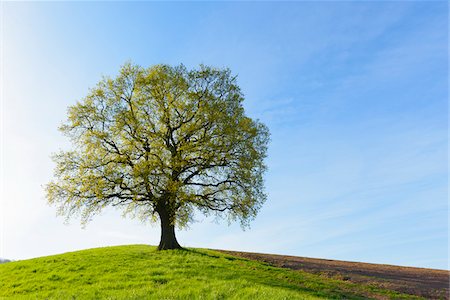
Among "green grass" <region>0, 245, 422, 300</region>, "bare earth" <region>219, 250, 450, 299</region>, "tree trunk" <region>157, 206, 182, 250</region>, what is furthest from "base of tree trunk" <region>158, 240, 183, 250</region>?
"bare earth" <region>219, 250, 450, 299</region>

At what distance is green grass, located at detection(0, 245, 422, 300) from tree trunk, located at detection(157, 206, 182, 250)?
1.78 metres

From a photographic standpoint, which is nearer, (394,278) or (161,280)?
(161,280)

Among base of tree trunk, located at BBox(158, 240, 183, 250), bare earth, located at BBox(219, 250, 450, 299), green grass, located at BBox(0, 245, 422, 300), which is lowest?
green grass, located at BBox(0, 245, 422, 300)

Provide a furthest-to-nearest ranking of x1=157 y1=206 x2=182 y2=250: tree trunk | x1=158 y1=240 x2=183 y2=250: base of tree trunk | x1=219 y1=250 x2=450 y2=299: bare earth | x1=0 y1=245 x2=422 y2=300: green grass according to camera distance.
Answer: x1=157 y1=206 x2=182 y2=250: tree trunk → x1=158 y1=240 x2=183 y2=250: base of tree trunk → x1=219 y1=250 x2=450 y2=299: bare earth → x1=0 y1=245 x2=422 y2=300: green grass

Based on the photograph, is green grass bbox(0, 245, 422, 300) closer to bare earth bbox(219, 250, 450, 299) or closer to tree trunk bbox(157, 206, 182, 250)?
tree trunk bbox(157, 206, 182, 250)

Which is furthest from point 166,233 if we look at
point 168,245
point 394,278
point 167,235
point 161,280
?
point 394,278

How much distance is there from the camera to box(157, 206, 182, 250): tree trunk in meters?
33.2

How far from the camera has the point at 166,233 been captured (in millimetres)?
33531

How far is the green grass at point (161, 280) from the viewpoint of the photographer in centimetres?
1902

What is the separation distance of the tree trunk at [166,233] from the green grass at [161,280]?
178 centimetres

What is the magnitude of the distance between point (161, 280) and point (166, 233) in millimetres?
11502

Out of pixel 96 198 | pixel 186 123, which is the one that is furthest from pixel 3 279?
pixel 186 123

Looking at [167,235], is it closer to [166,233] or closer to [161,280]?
[166,233]

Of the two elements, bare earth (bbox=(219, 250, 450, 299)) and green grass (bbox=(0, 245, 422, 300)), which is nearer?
green grass (bbox=(0, 245, 422, 300))
